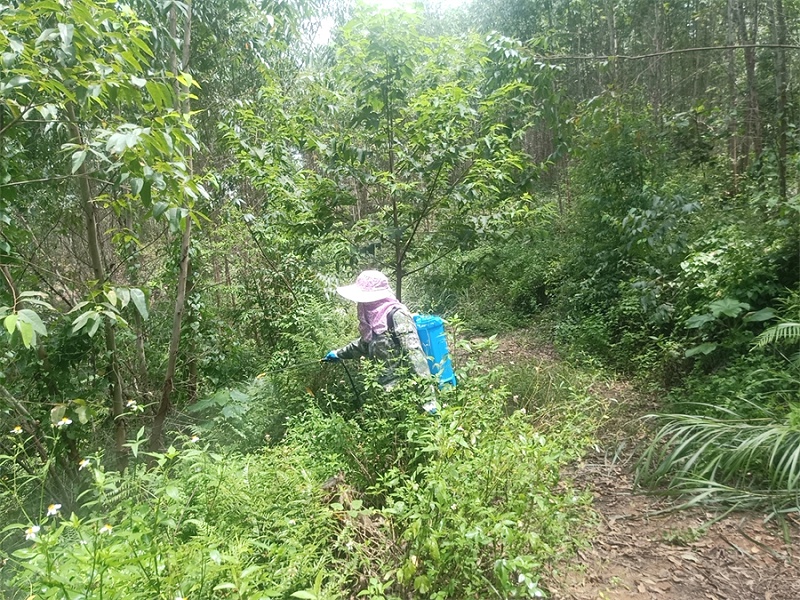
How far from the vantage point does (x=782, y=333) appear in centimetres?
328

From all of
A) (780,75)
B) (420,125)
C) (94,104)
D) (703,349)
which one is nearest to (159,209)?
(94,104)

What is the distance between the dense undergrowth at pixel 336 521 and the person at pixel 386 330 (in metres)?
0.20

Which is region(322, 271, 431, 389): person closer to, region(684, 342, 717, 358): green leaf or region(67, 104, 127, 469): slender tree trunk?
region(67, 104, 127, 469): slender tree trunk

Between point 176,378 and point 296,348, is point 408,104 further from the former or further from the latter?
point 176,378

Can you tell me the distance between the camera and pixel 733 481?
274 centimetres

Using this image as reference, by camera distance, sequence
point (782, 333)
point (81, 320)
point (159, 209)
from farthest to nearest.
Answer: point (782, 333), point (159, 209), point (81, 320)

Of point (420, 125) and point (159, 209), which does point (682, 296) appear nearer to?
point (420, 125)

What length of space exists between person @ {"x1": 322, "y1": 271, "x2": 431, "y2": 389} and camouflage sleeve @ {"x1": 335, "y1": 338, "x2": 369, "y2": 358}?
2 cm

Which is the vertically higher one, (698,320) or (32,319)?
(32,319)

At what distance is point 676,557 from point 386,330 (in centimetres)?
192

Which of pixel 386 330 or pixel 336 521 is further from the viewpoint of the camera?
pixel 386 330

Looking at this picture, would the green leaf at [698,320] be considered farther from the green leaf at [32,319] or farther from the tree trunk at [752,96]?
the green leaf at [32,319]

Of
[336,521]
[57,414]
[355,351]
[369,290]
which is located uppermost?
[369,290]

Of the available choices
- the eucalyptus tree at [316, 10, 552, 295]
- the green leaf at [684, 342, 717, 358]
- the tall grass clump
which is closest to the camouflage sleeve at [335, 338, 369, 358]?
the eucalyptus tree at [316, 10, 552, 295]
